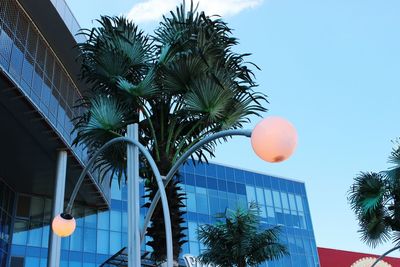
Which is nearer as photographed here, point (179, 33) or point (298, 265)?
point (179, 33)

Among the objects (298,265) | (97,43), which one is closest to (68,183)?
(97,43)

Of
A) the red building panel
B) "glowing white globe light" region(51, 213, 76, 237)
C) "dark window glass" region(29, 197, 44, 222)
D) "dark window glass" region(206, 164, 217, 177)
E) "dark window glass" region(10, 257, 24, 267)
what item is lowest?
"glowing white globe light" region(51, 213, 76, 237)

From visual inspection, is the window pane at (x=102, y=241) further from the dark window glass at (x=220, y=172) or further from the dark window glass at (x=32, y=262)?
the dark window glass at (x=220, y=172)

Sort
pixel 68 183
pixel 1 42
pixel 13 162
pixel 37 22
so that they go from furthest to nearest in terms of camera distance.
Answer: pixel 68 183 < pixel 13 162 < pixel 37 22 < pixel 1 42

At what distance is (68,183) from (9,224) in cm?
348

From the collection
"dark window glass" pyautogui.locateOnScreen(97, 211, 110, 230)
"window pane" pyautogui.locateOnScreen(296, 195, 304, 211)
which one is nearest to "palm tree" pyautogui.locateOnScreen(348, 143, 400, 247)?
"dark window glass" pyautogui.locateOnScreen(97, 211, 110, 230)

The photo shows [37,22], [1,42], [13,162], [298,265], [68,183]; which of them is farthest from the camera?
[298,265]

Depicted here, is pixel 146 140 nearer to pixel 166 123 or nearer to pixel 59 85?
pixel 166 123

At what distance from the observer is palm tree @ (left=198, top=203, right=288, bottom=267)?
66.0ft

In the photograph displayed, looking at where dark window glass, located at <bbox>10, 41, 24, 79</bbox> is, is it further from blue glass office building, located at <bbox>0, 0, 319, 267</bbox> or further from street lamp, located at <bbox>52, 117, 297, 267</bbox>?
street lamp, located at <bbox>52, 117, 297, 267</bbox>

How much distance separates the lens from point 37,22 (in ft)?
62.7

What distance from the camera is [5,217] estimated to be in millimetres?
23047

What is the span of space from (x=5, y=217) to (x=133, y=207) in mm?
15689

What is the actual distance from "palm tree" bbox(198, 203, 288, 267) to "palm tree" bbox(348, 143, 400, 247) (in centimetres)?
310
